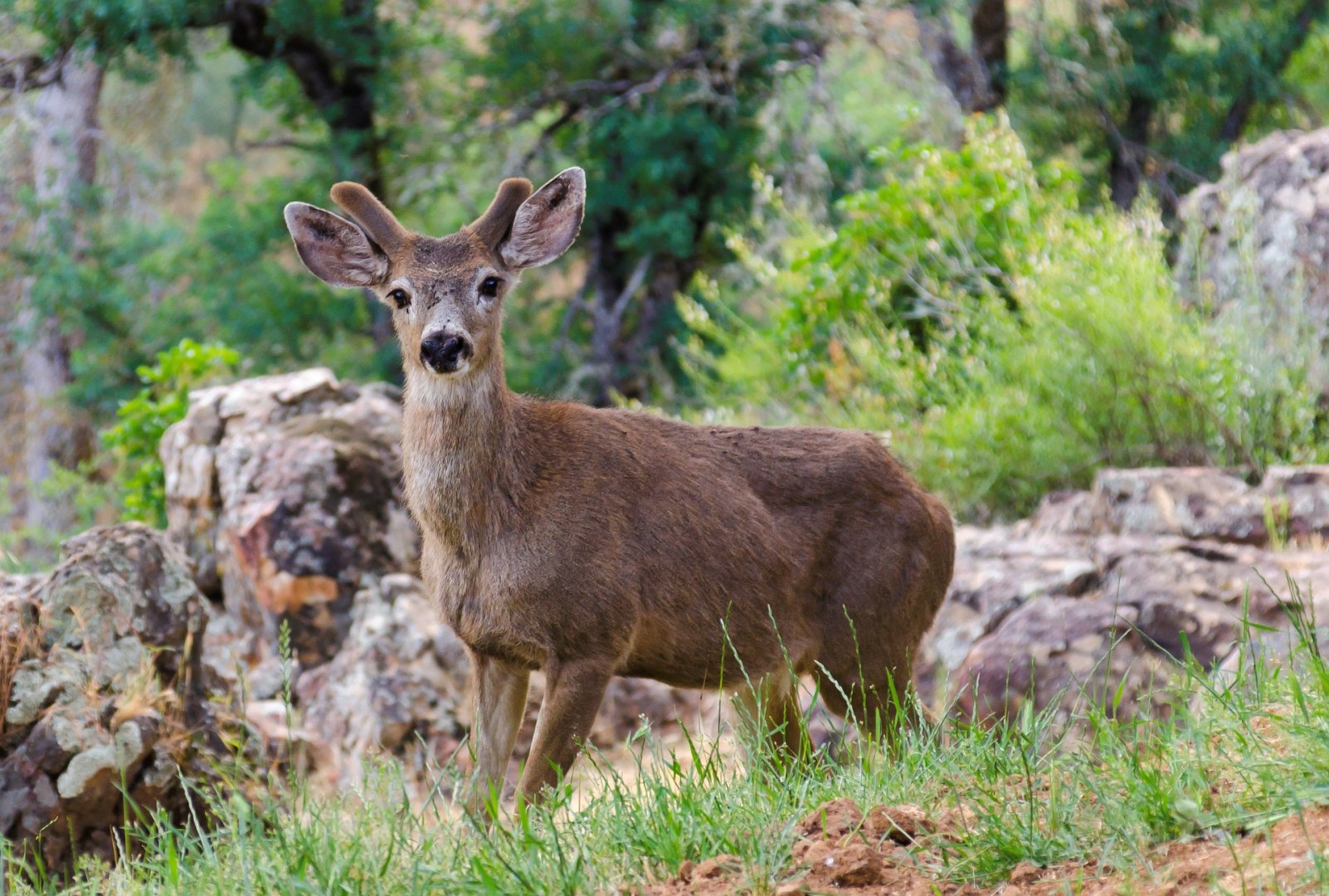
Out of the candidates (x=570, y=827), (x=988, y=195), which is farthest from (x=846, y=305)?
(x=570, y=827)

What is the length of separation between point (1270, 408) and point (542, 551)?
5.73m

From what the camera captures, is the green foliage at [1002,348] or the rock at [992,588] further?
the green foliage at [1002,348]

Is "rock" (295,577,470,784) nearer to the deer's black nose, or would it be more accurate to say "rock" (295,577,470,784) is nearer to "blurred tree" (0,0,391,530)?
the deer's black nose

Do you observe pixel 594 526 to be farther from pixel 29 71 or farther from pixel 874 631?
pixel 29 71

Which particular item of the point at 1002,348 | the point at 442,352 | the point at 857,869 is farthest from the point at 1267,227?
the point at 857,869

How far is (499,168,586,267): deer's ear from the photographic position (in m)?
5.90

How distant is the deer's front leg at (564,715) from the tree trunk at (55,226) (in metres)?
11.6

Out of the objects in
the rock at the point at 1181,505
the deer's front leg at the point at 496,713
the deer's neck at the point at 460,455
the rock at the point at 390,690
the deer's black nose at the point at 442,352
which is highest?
the deer's black nose at the point at 442,352

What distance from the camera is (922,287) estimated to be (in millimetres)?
11383

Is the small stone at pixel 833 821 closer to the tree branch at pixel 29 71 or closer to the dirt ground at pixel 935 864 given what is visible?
the dirt ground at pixel 935 864

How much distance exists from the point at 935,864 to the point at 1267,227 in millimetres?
7699

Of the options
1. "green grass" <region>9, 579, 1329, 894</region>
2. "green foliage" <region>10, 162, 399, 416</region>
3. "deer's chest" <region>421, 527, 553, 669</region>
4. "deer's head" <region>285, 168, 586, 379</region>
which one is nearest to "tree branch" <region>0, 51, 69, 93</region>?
"green foliage" <region>10, 162, 399, 416</region>

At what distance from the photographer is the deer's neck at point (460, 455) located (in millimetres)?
5492

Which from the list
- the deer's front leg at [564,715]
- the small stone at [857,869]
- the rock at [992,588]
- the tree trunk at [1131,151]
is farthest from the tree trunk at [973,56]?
the small stone at [857,869]
